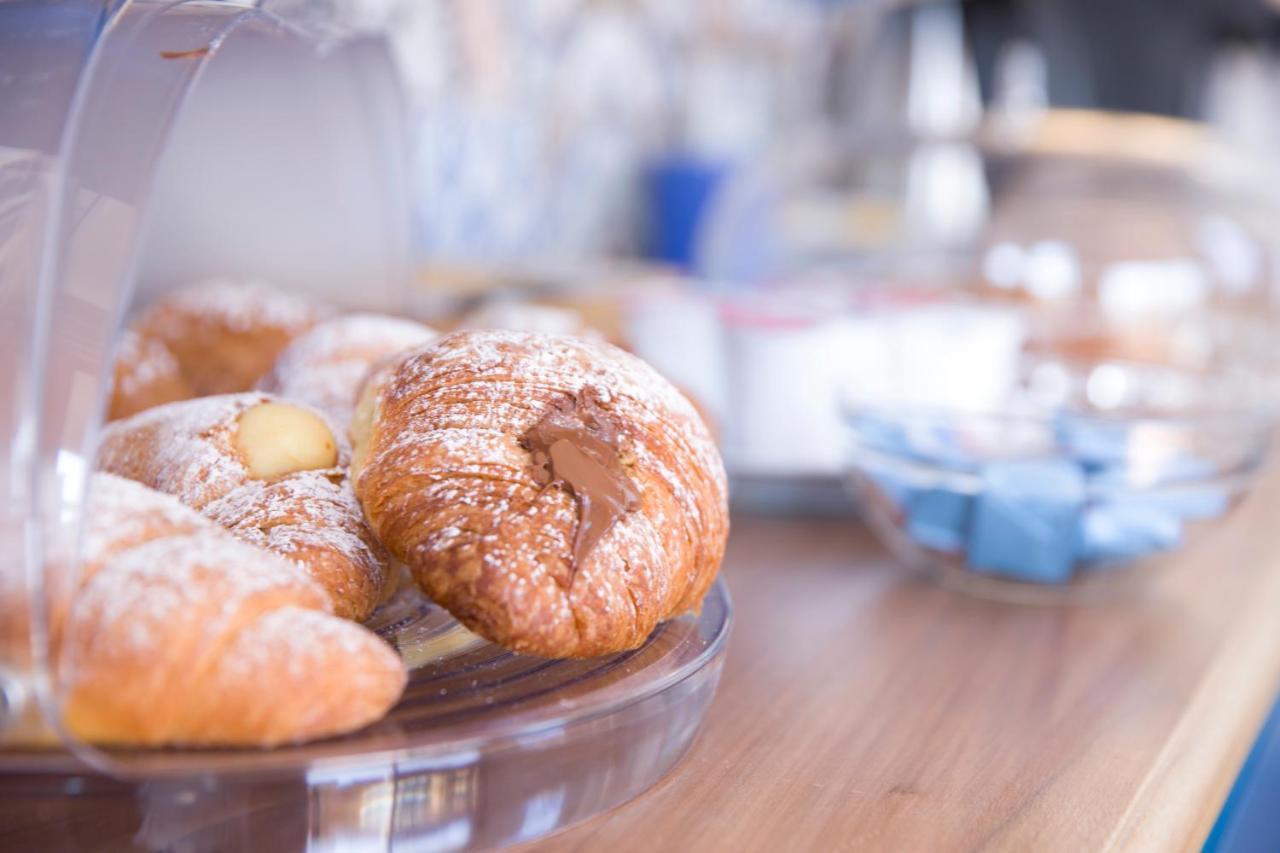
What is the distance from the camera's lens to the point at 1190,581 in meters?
0.91

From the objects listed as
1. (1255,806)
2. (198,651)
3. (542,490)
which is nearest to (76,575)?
(198,651)

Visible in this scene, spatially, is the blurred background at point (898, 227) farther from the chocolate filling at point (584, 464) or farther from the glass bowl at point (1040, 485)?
the chocolate filling at point (584, 464)

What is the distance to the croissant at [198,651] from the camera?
0.38 metres

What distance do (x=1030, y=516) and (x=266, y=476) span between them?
0.53 metres

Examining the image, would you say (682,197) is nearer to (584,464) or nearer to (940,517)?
(940,517)

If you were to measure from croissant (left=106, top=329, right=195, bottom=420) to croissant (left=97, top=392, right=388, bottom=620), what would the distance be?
6.7 inches

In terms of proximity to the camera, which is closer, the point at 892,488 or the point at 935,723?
the point at 935,723

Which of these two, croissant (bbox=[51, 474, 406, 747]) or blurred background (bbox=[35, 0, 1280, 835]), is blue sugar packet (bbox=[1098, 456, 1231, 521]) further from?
croissant (bbox=[51, 474, 406, 747])

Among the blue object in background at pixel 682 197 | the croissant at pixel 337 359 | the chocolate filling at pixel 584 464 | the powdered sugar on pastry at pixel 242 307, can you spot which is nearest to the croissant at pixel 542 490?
the chocolate filling at pixel 584 464

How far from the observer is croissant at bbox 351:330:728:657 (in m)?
0.48

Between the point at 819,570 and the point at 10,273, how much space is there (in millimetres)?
625

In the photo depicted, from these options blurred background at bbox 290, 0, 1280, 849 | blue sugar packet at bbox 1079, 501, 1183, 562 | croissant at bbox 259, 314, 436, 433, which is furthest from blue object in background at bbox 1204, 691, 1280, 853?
croissant at bbox 259, 314, 436, 433

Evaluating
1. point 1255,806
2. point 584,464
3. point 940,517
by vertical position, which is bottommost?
point 1255,806

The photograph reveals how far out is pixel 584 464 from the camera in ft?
1.68
